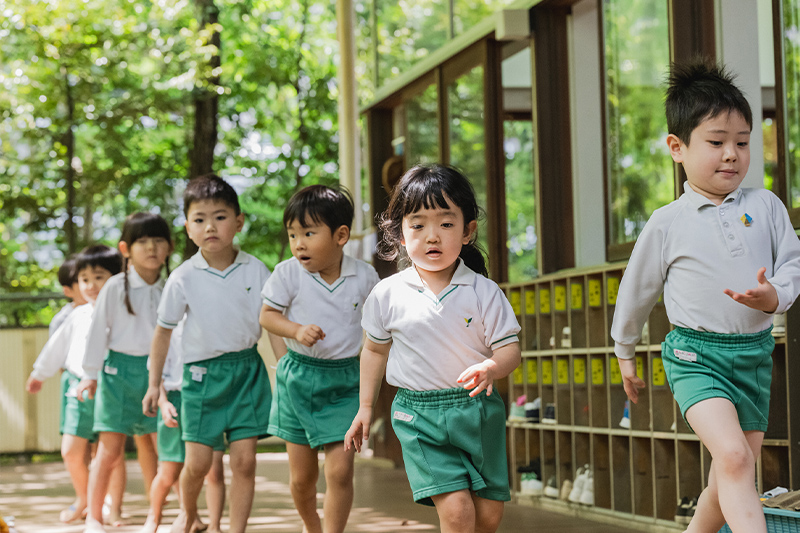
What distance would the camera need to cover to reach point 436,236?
114 inches

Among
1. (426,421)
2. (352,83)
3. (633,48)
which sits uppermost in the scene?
(352,83)

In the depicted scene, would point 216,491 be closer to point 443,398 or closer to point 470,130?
point 443,398

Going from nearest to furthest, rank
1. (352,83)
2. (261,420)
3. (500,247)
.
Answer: (261,420) < (500,247) < (352,83)

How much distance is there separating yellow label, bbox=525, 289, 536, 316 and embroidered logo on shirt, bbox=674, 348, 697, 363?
304 cm

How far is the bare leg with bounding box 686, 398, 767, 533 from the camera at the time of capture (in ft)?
8.96

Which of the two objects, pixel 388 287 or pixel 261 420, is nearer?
pixel 388 287

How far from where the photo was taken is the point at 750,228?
2930 mm

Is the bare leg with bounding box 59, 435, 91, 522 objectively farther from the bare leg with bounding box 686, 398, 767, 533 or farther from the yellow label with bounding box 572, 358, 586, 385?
the bare leg with bounding box 686, 398, 767, 533

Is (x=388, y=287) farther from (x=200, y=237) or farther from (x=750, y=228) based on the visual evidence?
(x=200, y=237)

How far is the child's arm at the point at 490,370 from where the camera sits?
2.67 meters

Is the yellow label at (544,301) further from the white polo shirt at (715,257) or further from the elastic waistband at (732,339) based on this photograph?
the elastic waistband at (732,339)

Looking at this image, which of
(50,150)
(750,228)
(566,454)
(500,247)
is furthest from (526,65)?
(50,150)

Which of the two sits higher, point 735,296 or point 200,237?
point 200,237

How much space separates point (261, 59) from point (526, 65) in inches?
353
